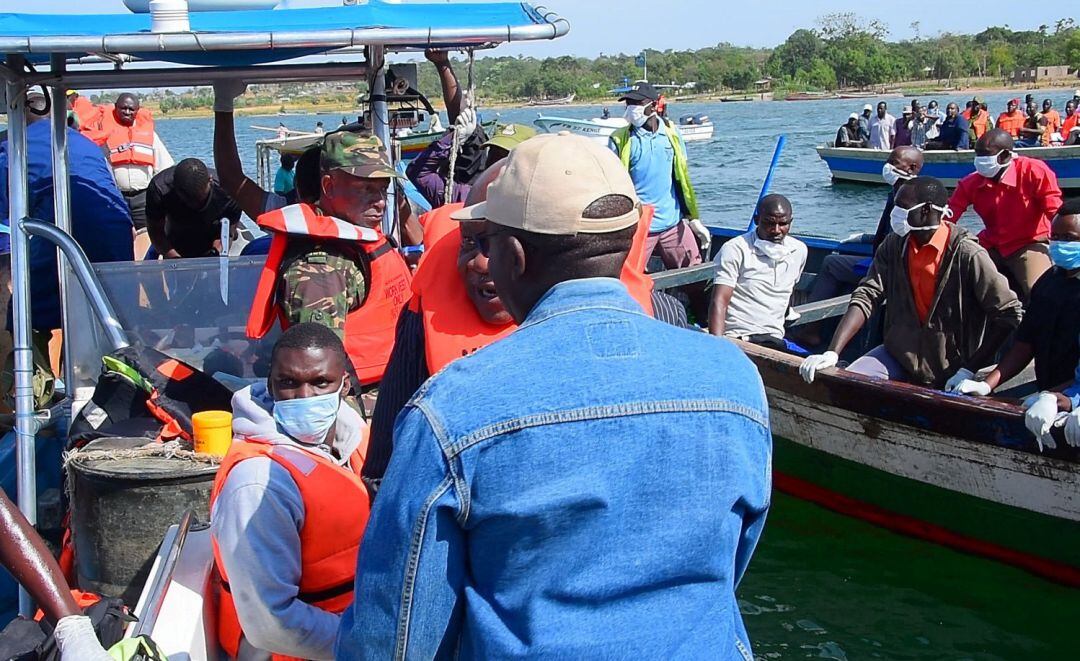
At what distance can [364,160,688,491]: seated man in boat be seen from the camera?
2674mm

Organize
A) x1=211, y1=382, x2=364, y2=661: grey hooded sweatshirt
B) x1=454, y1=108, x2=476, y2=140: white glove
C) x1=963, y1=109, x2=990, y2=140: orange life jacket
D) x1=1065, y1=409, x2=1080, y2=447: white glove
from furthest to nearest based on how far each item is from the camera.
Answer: x1=963, y1=109, x2=990, y2=140: orange life jacket
x1=454, y1=108, x2=476, y2=140: white glove
x1=1065, y1=409, x2=1080, y2=447: white glove
x1=211, y1=382, x2=364, y2=661: grey hooded sweatshirt

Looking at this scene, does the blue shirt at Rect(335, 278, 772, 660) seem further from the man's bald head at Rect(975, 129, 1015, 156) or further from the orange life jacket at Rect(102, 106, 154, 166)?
the orange life jacket at Rect(102, 106, 154, 166)

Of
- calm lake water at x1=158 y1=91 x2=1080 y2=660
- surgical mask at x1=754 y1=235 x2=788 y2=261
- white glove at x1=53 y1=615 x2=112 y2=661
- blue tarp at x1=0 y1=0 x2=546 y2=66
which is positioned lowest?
calm lake water at x1=158 y1=91 x2=1080 y2=660

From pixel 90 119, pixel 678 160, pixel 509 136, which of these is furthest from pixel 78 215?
pixel 678 160

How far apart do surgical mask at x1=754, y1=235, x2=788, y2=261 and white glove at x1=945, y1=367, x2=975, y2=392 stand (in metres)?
1.37

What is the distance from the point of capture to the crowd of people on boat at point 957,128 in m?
25.5

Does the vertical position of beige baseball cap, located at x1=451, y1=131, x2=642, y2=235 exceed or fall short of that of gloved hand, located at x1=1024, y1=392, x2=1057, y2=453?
it exceeds it

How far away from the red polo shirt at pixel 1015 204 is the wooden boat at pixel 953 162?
1073cm

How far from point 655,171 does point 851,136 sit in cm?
2260

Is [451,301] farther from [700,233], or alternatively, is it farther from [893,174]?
[700,233]

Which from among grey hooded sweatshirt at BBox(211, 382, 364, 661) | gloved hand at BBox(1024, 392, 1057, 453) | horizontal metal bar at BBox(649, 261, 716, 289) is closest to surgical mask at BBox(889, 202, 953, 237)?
gloved hand at BBox(1024, 392, 1057, 453)

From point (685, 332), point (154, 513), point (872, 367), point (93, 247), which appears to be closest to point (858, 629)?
point (872, 367)

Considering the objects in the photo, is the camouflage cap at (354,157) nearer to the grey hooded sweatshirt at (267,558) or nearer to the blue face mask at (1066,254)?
the grey hooded sweatshirt at (267,558)

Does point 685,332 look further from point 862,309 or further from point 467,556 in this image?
point 862,309
